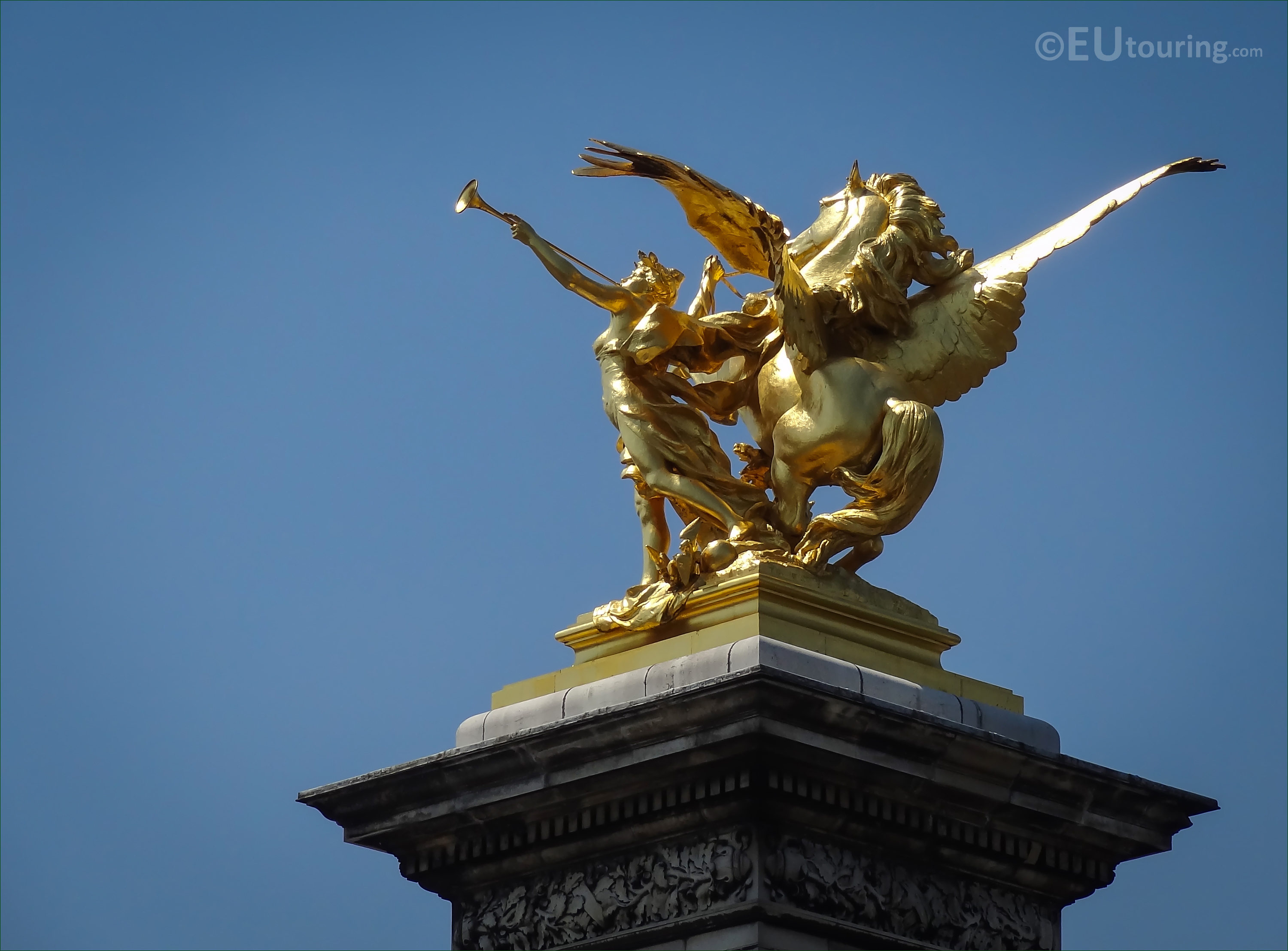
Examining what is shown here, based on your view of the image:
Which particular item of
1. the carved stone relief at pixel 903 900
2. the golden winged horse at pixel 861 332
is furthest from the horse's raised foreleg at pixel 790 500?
the carved stone relief at pixel 903 900

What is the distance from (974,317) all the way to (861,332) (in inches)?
27.7

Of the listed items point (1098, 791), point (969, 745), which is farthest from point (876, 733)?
point (1098, 791)

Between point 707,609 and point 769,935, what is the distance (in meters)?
1.96

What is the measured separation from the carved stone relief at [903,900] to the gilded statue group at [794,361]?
171 centimetres

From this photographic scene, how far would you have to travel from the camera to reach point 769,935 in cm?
1377

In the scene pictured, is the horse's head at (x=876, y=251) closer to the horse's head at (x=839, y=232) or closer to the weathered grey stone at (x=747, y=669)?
the horse's head at (x=839, y=232)

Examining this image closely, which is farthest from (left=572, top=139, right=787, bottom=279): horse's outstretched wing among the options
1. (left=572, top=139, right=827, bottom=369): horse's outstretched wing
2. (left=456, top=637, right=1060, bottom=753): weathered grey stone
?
(left=456, top=637, right=1060, bottom=753): weathered grey stone

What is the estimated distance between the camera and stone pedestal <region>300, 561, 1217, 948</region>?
45.5 feet

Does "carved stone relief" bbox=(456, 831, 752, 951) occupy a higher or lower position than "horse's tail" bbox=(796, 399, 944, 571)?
lower

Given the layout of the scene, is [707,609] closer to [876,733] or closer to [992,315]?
[876,733]

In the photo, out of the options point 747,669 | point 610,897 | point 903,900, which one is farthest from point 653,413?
point 903,900

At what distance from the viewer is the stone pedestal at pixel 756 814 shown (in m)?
13.9

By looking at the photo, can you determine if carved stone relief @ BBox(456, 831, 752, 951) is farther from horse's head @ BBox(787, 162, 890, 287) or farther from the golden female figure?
horse's head @ BBox(787, 162, 890, 287)

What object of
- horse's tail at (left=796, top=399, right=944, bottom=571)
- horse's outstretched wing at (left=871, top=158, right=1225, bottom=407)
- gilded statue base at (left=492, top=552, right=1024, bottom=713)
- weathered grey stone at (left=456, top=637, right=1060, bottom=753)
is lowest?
weathered grey stone at (left=456, top=637, right=1060, bottom=753)
